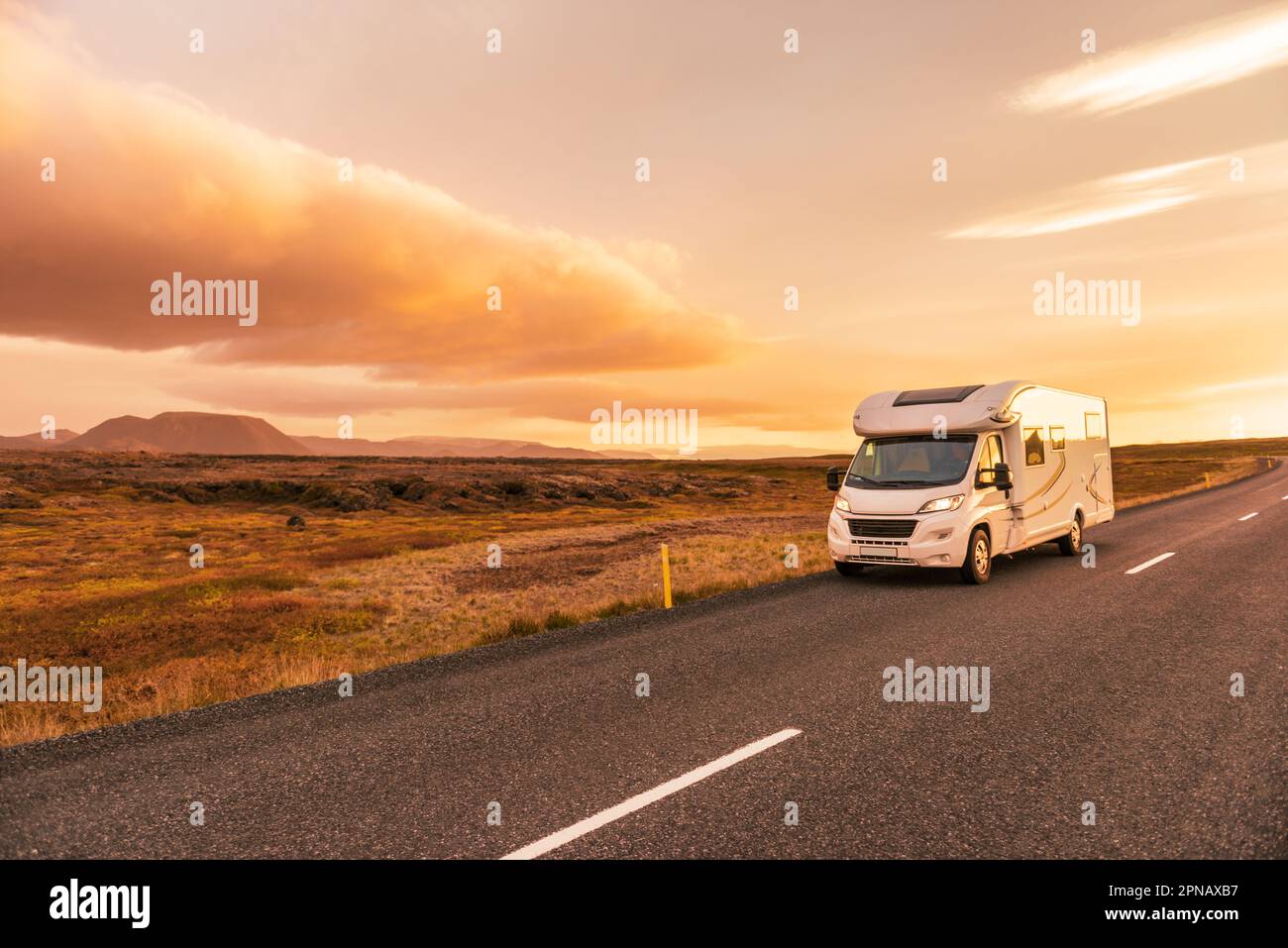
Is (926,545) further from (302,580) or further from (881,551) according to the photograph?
(302,580)

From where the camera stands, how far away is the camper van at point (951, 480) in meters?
11.9

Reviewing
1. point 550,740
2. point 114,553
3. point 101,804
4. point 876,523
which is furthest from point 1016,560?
point 114,553

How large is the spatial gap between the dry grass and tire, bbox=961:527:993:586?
381cm

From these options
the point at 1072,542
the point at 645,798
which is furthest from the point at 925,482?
the point at 645,798

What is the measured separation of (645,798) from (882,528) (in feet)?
29.1

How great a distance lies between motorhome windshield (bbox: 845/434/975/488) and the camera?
40.9ft

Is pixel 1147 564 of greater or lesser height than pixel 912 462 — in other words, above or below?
below

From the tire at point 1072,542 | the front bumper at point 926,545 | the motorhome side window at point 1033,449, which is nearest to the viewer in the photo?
the front bumper at point 926,545

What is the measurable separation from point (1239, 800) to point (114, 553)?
36.7 metres

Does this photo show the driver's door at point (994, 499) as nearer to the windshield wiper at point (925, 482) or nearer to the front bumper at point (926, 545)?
the windshield wiper at point (925, 482)

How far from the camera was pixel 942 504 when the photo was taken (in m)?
11.9

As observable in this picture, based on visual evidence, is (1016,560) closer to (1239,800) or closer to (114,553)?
(1239,800)

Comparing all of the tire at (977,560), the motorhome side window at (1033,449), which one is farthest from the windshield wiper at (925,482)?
the motorhome side window at (1033,449)

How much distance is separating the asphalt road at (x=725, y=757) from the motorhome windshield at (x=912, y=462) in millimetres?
3688
